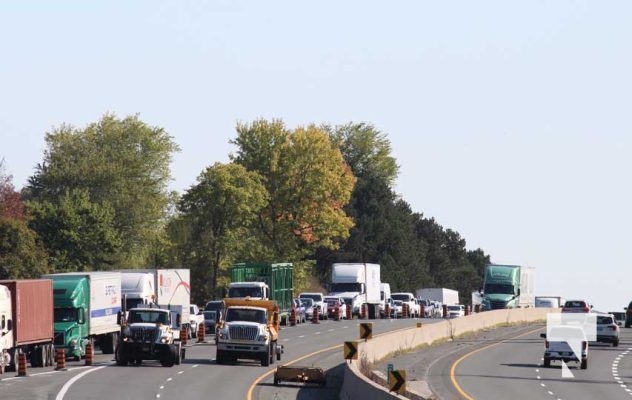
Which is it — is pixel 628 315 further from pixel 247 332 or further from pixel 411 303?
pixel 247 332

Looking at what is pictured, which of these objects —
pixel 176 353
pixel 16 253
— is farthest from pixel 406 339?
pixel 16 253

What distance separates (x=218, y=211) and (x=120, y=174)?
2318 cm

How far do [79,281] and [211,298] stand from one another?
189 ft

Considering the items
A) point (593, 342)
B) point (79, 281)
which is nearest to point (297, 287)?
point (593, 342)

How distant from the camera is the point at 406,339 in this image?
68.6 m

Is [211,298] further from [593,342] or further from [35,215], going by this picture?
[593,342]

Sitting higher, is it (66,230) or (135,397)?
(66,230)

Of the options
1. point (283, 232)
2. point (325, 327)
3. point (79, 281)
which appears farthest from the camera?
point (283, 232)

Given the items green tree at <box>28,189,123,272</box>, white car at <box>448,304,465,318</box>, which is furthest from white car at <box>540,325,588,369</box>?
green tree at <box>28,189,123,272</box>

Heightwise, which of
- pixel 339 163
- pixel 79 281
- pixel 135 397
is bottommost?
pixel 135 397

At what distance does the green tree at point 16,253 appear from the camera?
8706 cm

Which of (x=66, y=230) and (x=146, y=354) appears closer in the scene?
(x=146, y=354)

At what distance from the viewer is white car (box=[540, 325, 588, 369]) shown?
59125 millimetres

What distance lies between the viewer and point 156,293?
6838 centimetres
